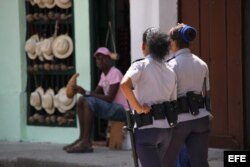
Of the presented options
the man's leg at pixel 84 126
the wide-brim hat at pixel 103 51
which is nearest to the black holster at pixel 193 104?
the man's leg at pixel 84 126

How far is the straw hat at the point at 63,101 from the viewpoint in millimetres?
9922

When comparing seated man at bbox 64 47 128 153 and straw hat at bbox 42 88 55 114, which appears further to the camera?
straw hat at bbox 42 88 55 114

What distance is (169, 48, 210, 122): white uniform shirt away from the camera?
621 cm

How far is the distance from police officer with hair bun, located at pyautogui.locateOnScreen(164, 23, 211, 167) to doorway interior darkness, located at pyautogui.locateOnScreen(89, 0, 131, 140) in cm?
343

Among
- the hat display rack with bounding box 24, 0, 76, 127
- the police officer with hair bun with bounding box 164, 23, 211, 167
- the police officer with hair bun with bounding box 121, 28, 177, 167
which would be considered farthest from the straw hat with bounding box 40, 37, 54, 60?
the police officer with hair bun with bounding box 121, 28, 177, 167

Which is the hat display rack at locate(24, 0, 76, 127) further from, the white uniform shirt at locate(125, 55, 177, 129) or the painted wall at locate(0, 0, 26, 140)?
the white uniform shirt at locate(125, 55, 177, 129)

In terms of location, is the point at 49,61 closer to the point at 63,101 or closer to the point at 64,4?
the point at 63,101

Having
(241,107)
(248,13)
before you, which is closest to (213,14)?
(248,13)

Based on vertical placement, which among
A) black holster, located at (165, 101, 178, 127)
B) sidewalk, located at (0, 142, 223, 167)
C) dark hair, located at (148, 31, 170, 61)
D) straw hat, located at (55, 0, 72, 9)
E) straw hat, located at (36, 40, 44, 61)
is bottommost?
sidewalk, located at (0, 142, 223, 167)

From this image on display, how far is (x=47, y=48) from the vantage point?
33.0 ft

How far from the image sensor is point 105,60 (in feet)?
30.2

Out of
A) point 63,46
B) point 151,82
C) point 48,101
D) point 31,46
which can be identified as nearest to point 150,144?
point 151,82

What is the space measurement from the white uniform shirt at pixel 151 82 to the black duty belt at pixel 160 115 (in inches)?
1.4

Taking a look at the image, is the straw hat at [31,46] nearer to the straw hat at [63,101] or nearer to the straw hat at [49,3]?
the straw hat at [49,3]
